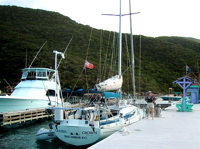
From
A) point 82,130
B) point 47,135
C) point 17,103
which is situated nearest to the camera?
point 82,130

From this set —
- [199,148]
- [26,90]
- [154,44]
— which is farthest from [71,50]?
[199,148]

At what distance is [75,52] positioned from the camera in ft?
246

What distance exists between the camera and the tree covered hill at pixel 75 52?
56.8 m

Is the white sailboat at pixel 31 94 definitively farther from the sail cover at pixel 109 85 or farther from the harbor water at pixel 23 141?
the sail cover at pixel 109 85

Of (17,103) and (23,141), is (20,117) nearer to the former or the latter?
(17,103)

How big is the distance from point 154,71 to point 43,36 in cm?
3891

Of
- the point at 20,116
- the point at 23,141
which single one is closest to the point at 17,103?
the point at 20,116

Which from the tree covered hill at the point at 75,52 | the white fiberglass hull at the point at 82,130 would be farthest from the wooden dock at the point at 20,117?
the tree covered hill at the point at 75,52

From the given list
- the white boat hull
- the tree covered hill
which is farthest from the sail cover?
the tree covered hill

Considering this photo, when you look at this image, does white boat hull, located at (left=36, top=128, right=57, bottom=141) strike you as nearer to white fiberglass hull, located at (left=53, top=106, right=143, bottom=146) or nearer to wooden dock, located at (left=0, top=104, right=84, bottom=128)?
white fiberglass hull, located at (left=53, top=106, right=143, bottom=146)

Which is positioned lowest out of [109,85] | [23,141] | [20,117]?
[23,141]

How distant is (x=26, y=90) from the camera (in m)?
23.5

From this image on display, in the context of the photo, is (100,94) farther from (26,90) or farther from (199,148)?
(26,90)

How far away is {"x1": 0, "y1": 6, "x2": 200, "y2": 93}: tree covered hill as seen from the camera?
56781 mm
